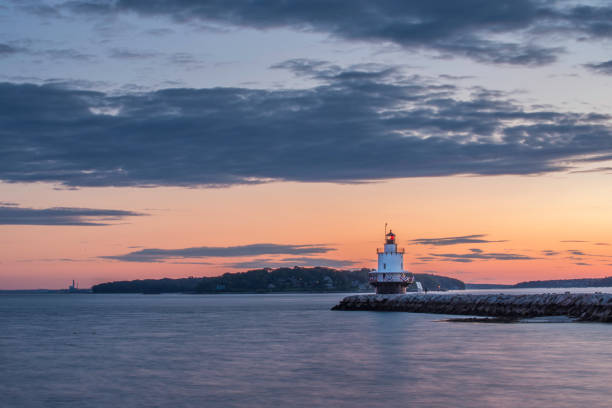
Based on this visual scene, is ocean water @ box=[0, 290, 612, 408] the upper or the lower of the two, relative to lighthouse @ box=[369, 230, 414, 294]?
lower

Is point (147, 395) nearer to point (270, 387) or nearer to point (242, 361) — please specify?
point (270, 387)

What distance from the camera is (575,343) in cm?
3362

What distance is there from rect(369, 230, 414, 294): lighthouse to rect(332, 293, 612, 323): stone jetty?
5181 millimetres

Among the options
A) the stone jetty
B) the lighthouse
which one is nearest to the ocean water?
the stone jetty

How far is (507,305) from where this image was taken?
59656mm

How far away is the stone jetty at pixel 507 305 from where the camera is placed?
168 ft

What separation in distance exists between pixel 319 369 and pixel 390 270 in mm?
57777

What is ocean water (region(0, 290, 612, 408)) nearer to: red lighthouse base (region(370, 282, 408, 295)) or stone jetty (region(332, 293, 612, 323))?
stone jetty (region(332, 293, 612, 323))

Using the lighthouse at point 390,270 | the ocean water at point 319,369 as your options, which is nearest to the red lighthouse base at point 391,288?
the lighthouse at point 390,270

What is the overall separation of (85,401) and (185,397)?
279 centimetres

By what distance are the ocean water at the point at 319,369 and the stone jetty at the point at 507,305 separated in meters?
7.17

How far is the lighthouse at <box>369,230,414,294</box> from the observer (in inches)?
3307

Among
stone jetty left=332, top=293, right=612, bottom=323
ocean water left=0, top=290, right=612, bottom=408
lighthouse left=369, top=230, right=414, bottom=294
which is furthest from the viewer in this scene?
lighthouse left=369, top=230, right=414, bottom=294

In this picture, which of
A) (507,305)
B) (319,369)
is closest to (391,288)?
(507,305)
